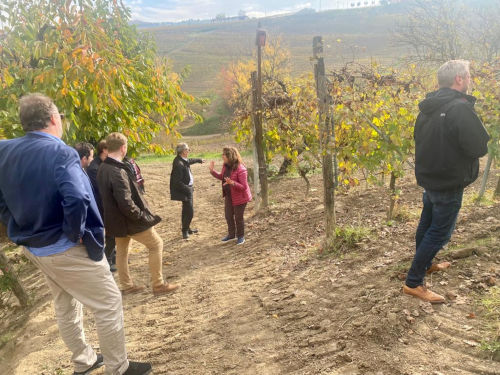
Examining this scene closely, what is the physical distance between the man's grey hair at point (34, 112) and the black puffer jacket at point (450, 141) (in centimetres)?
280

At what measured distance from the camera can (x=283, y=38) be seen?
7862 cm

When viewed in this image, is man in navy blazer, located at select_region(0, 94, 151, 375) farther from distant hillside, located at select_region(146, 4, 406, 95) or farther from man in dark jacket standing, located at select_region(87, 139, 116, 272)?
distant hillside, located at select_region(146, 4, 406, 95)

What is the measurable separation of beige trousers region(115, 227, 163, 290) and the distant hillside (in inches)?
2395

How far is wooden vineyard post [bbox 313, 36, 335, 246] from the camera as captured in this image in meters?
4.48

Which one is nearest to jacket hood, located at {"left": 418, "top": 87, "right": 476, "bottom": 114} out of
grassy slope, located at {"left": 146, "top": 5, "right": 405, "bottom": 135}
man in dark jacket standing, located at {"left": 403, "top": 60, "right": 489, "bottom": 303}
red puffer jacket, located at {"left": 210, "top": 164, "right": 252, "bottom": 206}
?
man in dark jacket standing, located at {"left": 403, "top": 60, "right": 489, "bottom": 303}

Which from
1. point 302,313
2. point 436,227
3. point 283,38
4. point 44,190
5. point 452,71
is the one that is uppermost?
point 283,38

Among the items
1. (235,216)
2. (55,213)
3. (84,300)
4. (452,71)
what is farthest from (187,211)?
(452,71)

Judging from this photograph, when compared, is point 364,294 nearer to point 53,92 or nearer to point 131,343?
point 131,343

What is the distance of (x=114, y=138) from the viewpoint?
3.82 meters

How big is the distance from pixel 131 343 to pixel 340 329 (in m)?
1.92

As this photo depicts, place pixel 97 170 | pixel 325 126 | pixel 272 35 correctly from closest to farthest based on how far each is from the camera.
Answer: pixel 325 126, pixel 97 170, pixel 272 35

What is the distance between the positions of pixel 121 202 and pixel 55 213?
1368mm

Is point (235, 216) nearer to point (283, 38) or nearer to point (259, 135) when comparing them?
point (259, 135)

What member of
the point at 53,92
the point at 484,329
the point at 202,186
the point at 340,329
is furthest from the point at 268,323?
the point at 202,186
